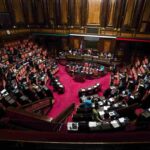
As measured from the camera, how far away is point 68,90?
10602mm

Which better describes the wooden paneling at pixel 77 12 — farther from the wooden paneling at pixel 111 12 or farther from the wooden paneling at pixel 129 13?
the wooden paneling at pixel 129 13

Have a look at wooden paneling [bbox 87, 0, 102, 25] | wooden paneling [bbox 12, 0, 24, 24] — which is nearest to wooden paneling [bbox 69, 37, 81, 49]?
wooden paneling [bbox 87, 0, 102, 25]

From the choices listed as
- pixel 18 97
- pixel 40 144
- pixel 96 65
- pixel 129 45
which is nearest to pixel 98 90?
pixel 96 65

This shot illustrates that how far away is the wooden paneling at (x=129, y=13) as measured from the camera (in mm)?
12859

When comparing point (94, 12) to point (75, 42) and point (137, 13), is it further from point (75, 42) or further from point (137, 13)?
point (137, 13)

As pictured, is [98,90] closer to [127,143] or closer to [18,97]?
[18,97]

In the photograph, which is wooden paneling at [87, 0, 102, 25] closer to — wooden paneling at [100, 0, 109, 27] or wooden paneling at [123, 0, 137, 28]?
wooden paneling at [100, 0, 109, 27]

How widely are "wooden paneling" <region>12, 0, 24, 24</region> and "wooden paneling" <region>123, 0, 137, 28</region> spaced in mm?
10316

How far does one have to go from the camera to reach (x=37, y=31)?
15.9 m

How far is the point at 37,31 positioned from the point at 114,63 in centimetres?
939

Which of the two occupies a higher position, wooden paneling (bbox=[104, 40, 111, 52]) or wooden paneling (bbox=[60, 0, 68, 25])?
wooden paneling (bbox=[60, 0, 68, 25])

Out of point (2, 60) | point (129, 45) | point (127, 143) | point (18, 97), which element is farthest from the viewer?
point (129, 45)

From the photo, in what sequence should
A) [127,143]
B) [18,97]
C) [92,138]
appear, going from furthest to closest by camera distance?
1. [18,97]
2. [92,138]
3. [127,143]

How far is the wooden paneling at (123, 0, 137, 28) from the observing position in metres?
12.9
